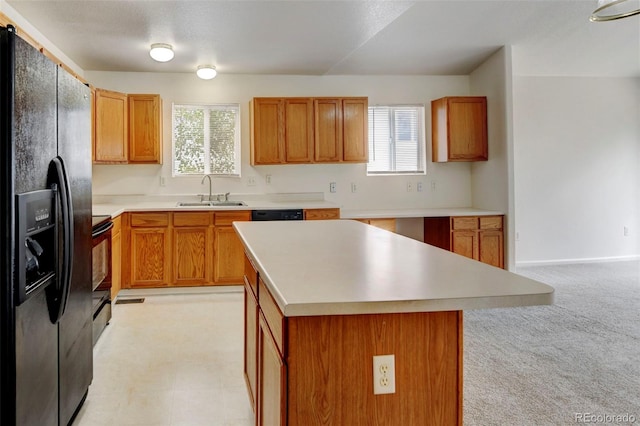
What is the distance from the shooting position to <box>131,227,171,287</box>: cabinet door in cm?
440

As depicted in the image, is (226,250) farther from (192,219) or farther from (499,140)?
(499,140)

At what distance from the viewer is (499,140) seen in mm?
4938

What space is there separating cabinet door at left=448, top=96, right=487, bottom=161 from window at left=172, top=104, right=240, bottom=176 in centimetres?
250

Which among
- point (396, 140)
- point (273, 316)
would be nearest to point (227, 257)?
point (396, 140)

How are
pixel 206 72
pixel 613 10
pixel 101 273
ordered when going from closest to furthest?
1. pixel 613 10
2. pixel 101 273
3. pixel 206 72

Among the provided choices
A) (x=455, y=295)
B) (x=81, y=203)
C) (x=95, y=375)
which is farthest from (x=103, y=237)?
(x=455, y=295)

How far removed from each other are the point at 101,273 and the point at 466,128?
4031mm

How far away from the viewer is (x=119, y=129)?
458cm

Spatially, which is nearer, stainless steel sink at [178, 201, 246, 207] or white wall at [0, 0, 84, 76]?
white wall at [0, 0, 84, 76]

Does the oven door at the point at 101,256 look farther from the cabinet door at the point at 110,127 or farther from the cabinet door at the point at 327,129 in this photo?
the cabinet door at the point at 327,129

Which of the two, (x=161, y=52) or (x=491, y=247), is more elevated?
(x=161, y=52)

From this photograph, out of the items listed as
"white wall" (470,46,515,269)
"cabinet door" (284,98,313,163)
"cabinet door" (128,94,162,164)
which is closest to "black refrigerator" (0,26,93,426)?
"cabinet door" (128,94,162,164)

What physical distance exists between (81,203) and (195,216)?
7.75ft

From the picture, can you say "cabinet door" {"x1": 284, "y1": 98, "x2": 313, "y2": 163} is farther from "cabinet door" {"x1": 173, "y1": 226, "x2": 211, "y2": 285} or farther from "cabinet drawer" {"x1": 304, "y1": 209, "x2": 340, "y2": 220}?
"cabinet door" {"x1": 173, "y1": 226, "x2": 211, "y2": 285}
